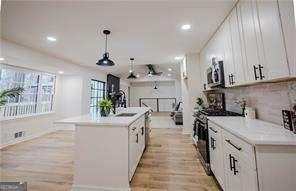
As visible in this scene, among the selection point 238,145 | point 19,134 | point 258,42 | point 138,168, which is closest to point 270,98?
point 258,42

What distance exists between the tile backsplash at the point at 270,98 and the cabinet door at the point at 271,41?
14.6 inches

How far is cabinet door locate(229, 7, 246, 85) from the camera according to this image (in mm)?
2086

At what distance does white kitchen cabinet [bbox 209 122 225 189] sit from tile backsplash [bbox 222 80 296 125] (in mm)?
669

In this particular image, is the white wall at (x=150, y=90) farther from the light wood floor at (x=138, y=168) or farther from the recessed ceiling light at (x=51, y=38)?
the recessed ceiling light at (x=51, y=38)

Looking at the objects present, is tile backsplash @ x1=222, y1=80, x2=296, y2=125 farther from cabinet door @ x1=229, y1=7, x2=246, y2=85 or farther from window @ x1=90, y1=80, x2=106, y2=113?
window @ x1=90, y1=80, x2=106, y2=113

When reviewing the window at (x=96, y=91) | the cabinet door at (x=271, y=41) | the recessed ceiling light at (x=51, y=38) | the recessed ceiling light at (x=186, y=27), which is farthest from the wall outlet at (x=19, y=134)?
the cabinet door at (x=271, y=41)

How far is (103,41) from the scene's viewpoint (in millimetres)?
3611

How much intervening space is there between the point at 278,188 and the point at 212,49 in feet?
9.33

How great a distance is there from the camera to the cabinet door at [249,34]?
1727 millimetres

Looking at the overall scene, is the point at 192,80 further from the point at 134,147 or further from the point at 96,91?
the point at 96,91

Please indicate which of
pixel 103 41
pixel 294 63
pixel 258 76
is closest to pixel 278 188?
pixel 294 63

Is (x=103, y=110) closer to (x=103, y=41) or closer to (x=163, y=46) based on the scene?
(x=103, y=41)

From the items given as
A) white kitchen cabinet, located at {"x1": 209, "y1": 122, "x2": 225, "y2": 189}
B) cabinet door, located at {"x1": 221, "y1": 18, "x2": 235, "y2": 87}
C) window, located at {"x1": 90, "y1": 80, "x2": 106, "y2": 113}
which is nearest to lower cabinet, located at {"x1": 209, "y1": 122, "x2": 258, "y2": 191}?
white kitchen cabinet, located at {"x1": 209, "y1": 122, "x2": 225, "y2": 189}

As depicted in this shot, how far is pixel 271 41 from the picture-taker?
145 cm
